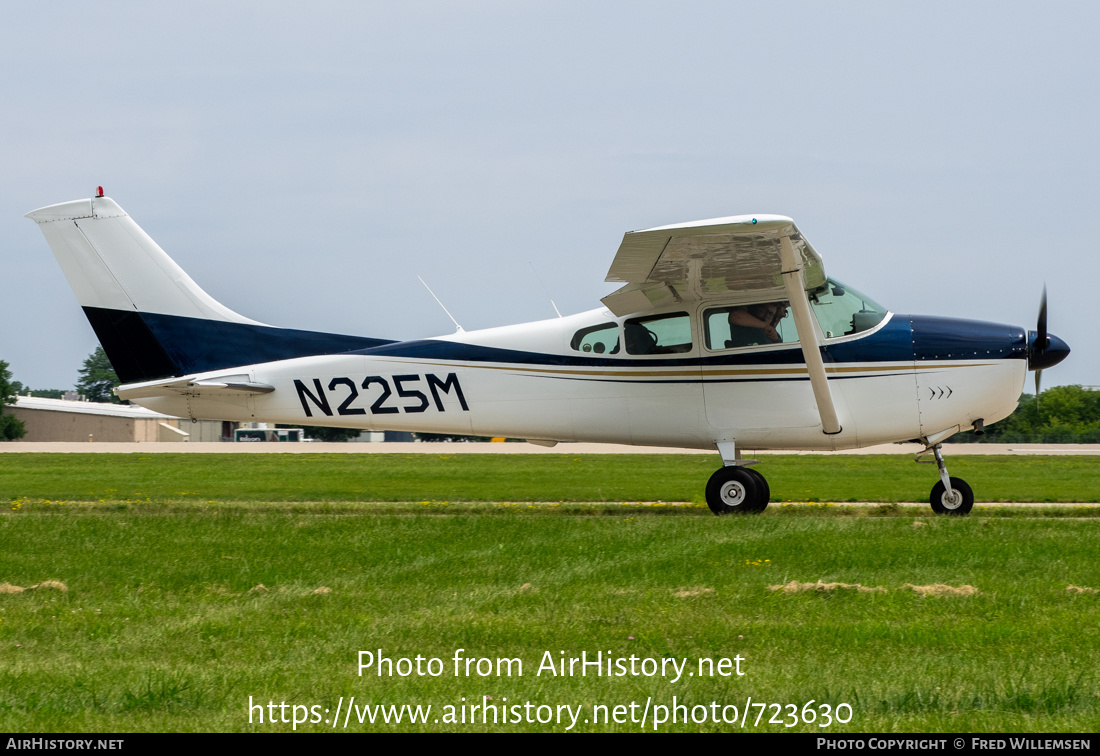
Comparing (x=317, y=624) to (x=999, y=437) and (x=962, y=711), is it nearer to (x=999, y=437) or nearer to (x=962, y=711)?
(x=962, y=711)

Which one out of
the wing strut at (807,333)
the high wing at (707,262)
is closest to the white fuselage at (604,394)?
the wing strut at (807,333)

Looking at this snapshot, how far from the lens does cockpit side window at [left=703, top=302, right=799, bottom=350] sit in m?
12.4

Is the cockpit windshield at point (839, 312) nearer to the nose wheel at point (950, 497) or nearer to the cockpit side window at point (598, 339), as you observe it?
the nose wheel at point (950, 497)

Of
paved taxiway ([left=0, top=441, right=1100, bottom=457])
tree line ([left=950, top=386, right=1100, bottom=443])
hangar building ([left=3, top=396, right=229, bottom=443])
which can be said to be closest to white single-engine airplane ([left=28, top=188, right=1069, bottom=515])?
paved taxiway ([left=0, top=441, right=1100, bottom=457])

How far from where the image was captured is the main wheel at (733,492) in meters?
12.6

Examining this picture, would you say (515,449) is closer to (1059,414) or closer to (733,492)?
(733,492)

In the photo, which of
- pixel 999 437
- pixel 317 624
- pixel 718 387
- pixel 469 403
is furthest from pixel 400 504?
pixel 999 437

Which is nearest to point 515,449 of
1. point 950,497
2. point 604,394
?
point 604,394

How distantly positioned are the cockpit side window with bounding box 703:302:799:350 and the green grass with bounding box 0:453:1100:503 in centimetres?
464

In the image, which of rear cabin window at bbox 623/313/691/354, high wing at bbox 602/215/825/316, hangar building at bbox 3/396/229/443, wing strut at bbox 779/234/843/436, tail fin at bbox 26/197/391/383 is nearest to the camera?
high wing at bbox 602/215/825/316

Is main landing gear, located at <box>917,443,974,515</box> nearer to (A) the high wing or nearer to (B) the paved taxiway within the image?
(A) the high wing

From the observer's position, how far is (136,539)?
973 cm

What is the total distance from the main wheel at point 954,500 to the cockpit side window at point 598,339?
166 inches
